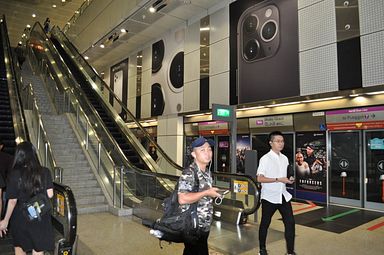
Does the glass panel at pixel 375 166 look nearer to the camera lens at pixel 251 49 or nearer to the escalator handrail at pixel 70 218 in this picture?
the camera lens at pixel 251 49

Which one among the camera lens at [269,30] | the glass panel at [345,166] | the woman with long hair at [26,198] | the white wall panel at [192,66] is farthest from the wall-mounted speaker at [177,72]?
the woman with long hair at [26,198]

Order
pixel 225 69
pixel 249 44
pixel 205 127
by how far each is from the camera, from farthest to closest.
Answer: pixel 205 127
pixel 225 69
pixel 249 44

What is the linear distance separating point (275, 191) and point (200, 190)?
1538 millimetres

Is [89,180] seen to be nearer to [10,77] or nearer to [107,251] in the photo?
[107,251]

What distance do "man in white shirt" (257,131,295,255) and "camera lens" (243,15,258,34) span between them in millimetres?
5591

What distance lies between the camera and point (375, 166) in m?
6.96

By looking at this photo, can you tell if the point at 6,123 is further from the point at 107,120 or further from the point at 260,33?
the point at 260,33

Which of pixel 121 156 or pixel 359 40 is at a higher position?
pixel 359 40

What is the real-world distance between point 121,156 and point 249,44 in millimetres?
4648

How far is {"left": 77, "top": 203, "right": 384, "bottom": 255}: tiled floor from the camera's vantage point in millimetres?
4043

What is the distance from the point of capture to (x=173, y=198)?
2217 millimetres

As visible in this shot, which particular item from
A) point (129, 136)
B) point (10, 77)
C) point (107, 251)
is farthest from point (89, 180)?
point (10, 77)

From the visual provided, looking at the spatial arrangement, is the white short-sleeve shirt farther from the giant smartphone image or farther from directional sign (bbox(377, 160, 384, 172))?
directional sign (bbox(377, 160, 384, 172))

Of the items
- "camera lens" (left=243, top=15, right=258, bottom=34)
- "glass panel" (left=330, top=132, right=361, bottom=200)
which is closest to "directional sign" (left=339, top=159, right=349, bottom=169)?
"glass panel" (left=330, top=132, right=361, bottom=200)
